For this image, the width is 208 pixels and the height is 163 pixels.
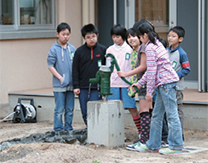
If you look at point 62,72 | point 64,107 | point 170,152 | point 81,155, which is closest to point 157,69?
point 170,152

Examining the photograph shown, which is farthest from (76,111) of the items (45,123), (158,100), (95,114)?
(158,100)

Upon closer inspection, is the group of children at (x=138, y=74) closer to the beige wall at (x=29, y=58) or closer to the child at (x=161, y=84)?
the child at (x=161, y=84)

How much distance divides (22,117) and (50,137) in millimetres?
2080

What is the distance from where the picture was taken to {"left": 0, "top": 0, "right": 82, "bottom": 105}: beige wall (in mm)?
9125

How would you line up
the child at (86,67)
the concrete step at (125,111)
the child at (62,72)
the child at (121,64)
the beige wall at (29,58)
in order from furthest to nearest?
1. the beige wall at (29,58)
2. the concrete step at (125,111)
3. the child at (62,72)
4. the child at (86,67)
5. the child at (121,64)

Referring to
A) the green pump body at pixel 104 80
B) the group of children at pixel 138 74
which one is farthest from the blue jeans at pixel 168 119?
the green pump body at pixel 104 80

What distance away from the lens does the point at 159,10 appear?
990 cm

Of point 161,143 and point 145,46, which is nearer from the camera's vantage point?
point 145,46

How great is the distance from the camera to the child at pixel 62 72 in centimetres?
698

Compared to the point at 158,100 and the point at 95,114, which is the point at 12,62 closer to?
the point at 95,114

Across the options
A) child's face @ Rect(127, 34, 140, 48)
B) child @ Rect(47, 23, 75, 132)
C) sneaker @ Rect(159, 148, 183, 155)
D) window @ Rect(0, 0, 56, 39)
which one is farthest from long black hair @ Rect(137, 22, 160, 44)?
window @ Rect(0, 0, 56, 39)

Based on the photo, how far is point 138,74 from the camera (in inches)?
244

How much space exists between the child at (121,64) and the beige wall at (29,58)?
320cm

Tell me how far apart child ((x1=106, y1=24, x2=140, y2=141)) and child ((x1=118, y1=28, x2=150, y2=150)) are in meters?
0.10
